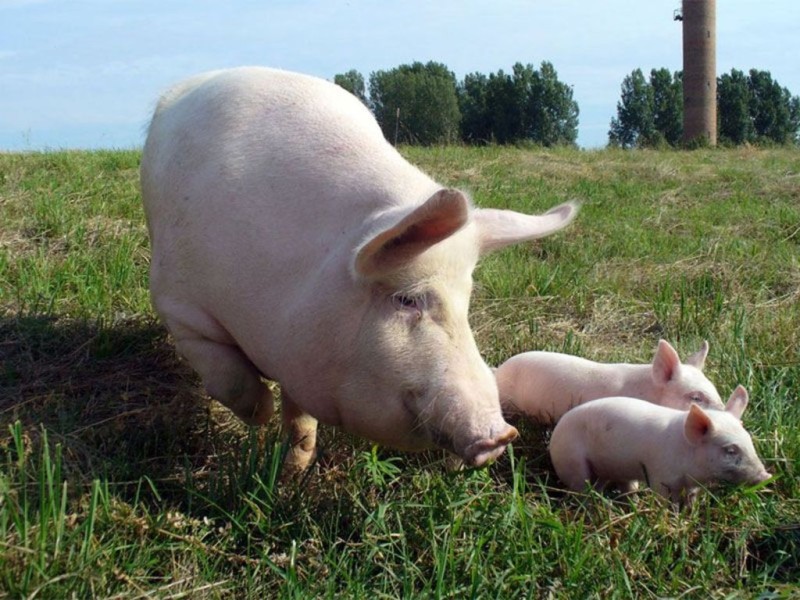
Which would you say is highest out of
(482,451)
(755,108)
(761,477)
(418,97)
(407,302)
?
(407,302)

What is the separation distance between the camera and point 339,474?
3.05 meters

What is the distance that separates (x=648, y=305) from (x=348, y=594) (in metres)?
3.31

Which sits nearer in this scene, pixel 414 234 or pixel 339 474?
pixel 414 234

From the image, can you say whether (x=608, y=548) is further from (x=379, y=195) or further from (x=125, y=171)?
(x=125, y=171)

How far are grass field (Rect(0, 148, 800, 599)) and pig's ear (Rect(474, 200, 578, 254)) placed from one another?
719mm

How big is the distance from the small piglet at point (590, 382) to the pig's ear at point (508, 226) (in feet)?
1.92

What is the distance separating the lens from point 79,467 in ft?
9.41

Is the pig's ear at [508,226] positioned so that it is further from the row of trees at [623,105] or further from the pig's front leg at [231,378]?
the row of trees at [623,105]

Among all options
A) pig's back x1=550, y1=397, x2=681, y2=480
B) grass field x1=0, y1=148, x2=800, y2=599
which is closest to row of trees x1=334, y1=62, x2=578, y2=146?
grass field x1=0, y1=148, x2=800, y2=599

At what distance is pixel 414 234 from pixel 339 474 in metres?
0.90

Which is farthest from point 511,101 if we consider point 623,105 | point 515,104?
point 623,105

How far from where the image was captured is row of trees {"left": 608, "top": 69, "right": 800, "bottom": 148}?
4531 centimetres

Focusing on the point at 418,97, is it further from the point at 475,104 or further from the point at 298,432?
the point at 298,432

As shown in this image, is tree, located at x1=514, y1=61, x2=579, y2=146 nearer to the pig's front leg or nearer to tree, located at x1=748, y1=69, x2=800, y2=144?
tree, located at x1=748, y1=69, x2=800, y2=144
